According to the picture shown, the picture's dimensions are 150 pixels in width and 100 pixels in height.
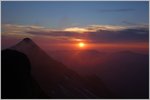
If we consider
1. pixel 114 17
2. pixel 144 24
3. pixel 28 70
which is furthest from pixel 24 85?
pixel 144 24

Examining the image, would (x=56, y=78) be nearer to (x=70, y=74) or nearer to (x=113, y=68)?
(x=70, y=74)

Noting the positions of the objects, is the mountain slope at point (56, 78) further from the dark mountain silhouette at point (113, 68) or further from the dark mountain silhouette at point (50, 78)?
the dark mountain silhouette at point (113, 68)

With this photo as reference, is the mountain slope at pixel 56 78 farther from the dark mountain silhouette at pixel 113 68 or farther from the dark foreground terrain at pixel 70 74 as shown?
the dark mountain silhouette at pixel 113 68

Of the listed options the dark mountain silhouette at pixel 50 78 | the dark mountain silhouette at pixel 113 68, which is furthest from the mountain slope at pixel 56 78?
the dark mountain silhouette at pixel 113 68

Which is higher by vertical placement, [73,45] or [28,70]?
[73,45]

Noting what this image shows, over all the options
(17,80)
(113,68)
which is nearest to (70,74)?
(113,68)

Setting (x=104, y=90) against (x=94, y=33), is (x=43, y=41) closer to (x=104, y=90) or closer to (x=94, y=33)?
(x=94, y=33)

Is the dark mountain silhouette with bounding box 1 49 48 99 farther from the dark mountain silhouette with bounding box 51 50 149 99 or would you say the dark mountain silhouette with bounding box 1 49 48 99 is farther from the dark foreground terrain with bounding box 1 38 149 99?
the dark mountain silhouette with bounding box 51 50 149 99
